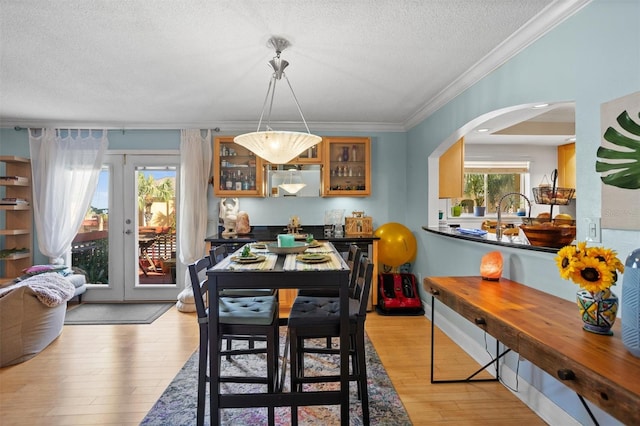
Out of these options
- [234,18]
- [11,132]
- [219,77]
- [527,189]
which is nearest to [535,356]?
[234,18]

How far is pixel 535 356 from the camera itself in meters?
1.36

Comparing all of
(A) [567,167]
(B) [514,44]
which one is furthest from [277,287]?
(A) [567,167]

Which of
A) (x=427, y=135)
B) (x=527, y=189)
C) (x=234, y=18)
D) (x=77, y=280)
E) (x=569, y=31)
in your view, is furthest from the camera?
(x=527, y=189)

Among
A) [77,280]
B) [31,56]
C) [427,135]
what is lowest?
[77,280]

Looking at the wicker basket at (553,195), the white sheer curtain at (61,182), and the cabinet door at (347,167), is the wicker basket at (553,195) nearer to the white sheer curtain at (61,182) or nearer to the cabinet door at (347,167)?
the cabinet door at (347,167)

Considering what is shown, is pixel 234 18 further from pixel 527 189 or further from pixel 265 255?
pixel 527 189

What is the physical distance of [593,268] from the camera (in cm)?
136

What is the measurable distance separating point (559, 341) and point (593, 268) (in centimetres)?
31

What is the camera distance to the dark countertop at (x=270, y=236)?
4277mm

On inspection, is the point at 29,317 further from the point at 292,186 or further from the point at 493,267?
the point at 493,267

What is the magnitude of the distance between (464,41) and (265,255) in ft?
6.68

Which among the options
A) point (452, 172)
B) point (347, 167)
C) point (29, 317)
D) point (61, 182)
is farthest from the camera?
point (347, 167)

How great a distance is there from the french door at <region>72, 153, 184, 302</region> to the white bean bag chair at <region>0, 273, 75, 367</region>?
1336mm

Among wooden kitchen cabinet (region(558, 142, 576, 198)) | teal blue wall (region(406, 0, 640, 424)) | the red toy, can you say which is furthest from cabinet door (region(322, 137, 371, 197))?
wooden kitchen cabinet (region(558, 142, 576, 198))
